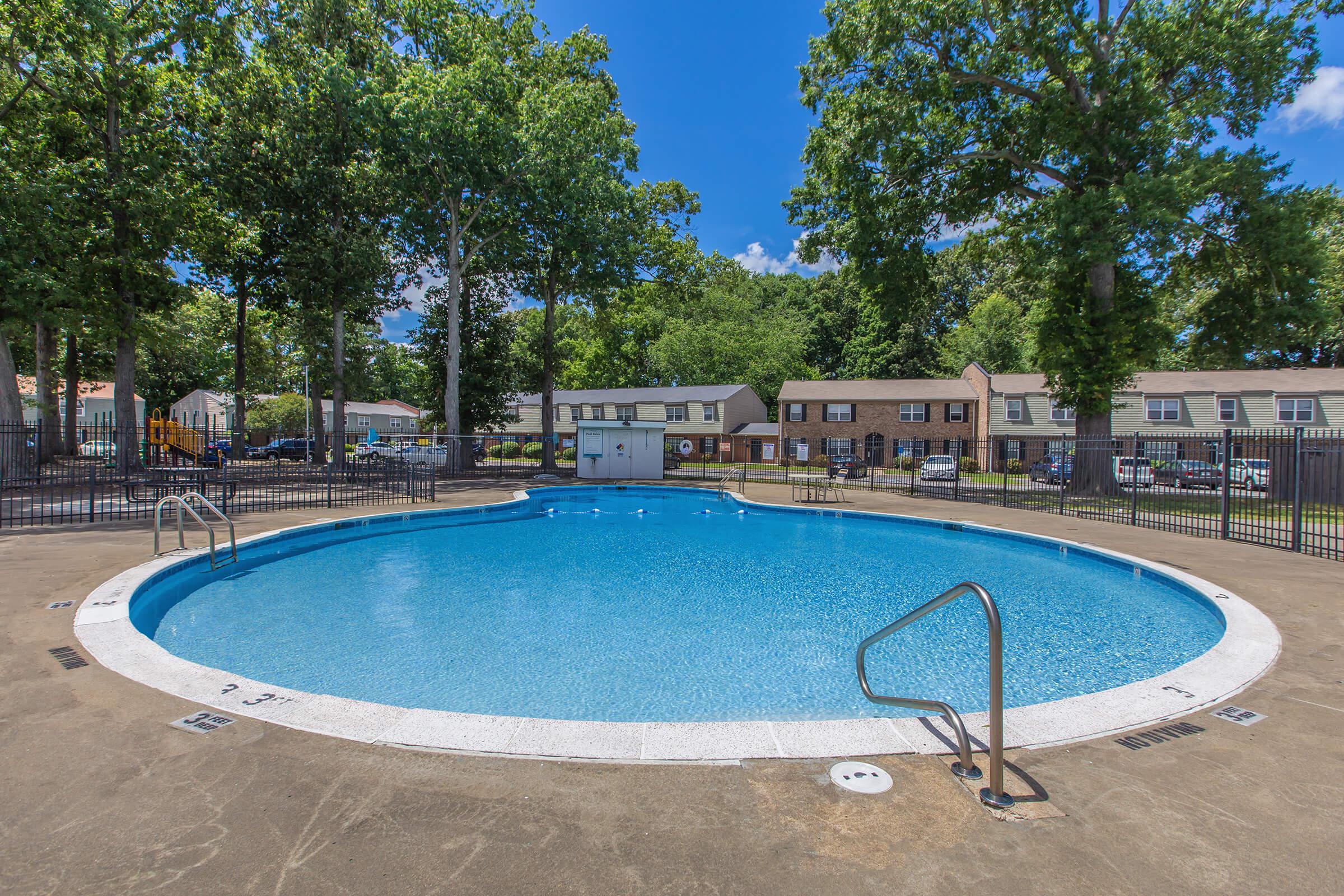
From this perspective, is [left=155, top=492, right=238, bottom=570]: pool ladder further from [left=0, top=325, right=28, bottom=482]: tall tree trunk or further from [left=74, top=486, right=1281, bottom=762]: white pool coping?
[left=0, top=325, right=28, bottom=482]: tall tree trunk

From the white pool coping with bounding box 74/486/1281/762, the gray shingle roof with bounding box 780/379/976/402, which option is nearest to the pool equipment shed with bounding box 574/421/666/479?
the gray shingle roof with bounding box 780/379/976/402

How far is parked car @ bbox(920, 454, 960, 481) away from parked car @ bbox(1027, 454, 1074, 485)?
10.4 ft

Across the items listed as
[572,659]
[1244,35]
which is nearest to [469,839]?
[572,659]

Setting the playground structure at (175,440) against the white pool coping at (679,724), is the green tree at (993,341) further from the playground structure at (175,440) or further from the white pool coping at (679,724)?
the playground structure at (175,440)

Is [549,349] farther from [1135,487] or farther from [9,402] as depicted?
[1135,487]

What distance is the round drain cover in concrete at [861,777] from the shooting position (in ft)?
10.8

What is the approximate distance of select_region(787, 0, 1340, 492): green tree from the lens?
59.5ft

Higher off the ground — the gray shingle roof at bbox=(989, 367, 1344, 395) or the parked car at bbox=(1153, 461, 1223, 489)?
the gray shingle roof at bbox=(989, 367, 1344, 395)

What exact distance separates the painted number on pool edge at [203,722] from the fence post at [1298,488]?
14210 mm

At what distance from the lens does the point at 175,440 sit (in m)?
27.2

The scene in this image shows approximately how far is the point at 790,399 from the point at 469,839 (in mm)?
42511

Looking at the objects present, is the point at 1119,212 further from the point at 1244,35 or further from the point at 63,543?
the point at 63,543

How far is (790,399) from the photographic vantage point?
4394 centimetres

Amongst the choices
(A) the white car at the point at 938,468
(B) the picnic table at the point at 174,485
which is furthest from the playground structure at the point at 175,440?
(A) the white car at the point at 938,468
